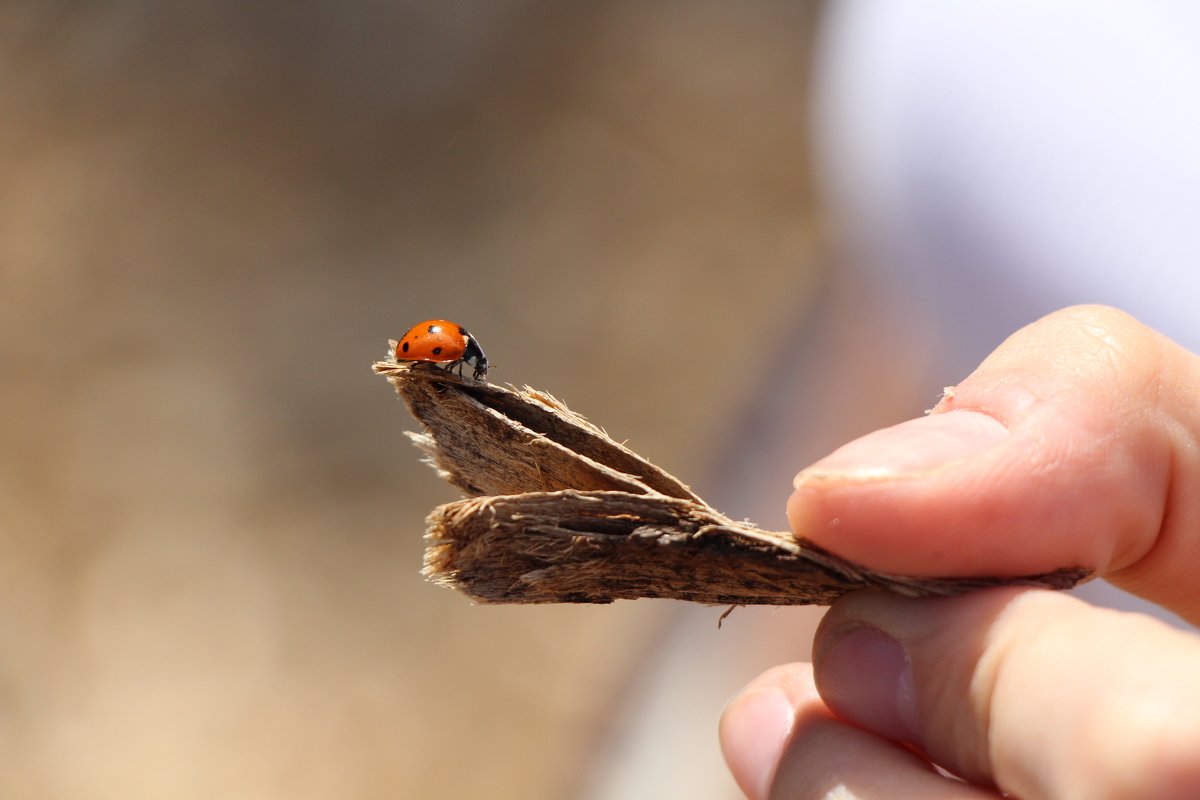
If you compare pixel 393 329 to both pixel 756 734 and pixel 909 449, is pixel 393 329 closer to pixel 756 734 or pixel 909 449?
pixel 756 734

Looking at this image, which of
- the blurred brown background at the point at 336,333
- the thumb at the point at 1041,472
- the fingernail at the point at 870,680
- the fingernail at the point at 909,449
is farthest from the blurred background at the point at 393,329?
the fingernail at the point at 870,680

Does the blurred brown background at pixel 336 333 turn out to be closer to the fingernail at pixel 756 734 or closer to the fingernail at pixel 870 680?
the fingernail at pixel 756 734

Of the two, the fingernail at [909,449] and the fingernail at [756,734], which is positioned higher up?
the fingernail at [909,449]

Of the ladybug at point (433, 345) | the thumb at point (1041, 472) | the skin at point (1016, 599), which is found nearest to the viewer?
the skin at point (1016, 599)

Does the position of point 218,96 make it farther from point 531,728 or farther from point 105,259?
point 531,728

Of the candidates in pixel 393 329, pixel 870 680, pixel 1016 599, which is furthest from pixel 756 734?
pixel 393 329
